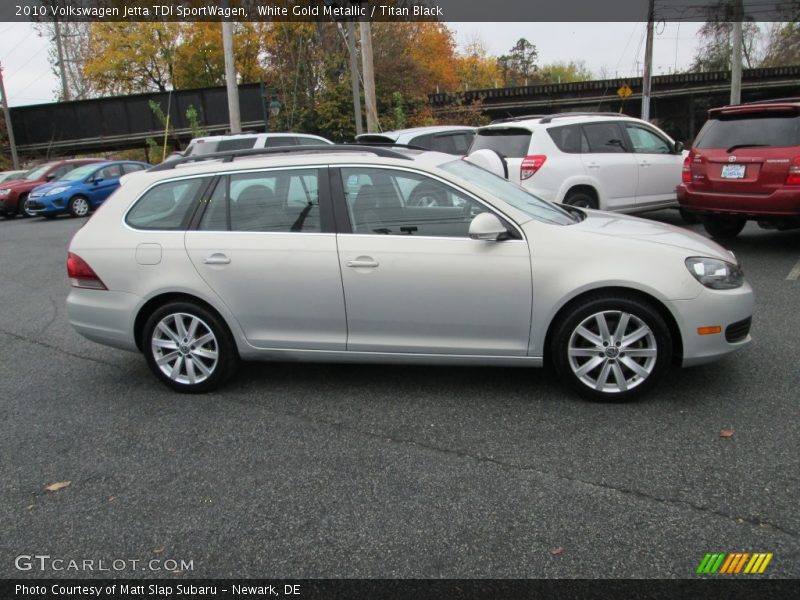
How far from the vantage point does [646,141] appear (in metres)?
10.1

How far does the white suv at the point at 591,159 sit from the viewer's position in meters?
9.30

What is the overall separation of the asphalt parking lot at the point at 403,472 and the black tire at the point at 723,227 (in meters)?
4.39

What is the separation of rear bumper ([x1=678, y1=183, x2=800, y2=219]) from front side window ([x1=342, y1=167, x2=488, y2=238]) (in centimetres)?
491

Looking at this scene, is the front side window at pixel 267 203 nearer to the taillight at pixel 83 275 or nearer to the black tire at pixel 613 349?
the taillight at pixel 83 275

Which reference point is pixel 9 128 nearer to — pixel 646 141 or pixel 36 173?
pixel 36 173

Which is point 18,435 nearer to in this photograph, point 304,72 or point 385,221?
point 385,221

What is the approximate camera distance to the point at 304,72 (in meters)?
29.9

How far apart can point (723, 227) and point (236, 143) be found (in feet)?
31.7

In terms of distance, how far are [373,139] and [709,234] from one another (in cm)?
521

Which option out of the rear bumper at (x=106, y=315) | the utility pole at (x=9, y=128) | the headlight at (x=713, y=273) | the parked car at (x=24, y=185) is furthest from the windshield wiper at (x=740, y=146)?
the utility pole at (x=9, y=128)

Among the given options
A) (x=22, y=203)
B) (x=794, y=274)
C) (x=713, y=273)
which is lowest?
(x=22, y=203)

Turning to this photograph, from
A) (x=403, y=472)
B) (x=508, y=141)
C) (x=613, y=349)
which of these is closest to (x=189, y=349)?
(x=403, y=472)

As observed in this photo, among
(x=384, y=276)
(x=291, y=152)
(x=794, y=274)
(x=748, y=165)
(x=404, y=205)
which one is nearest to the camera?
(x=384, y=276)

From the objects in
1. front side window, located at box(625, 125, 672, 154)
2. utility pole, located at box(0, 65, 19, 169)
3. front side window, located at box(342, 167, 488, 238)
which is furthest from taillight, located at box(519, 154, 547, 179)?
utility pole, located at box(0, 65, 19, 169)
